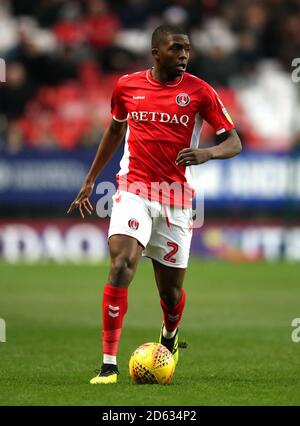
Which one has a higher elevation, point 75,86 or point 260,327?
point 75,86

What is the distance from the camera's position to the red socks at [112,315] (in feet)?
25.0

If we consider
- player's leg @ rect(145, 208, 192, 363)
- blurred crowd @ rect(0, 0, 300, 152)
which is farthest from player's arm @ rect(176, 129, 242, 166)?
blurred crowd @ rect(0, 0, 300, 152)

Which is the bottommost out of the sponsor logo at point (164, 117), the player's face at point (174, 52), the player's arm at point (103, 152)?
the player's arm at point (103, 152)

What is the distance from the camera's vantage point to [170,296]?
838cm

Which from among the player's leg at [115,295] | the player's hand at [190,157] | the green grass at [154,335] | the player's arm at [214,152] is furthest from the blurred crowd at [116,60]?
the player's hand at [190,157]

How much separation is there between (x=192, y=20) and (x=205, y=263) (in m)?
5.87

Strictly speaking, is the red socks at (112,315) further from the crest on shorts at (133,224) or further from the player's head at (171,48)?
the player's head at (171,48)

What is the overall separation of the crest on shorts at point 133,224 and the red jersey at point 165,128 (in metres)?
0.29

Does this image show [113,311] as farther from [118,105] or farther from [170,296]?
[118,105]

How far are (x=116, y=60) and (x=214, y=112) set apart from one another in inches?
530

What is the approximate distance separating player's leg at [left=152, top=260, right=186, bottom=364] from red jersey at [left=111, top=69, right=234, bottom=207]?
553mm

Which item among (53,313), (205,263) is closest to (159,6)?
(205,263)
